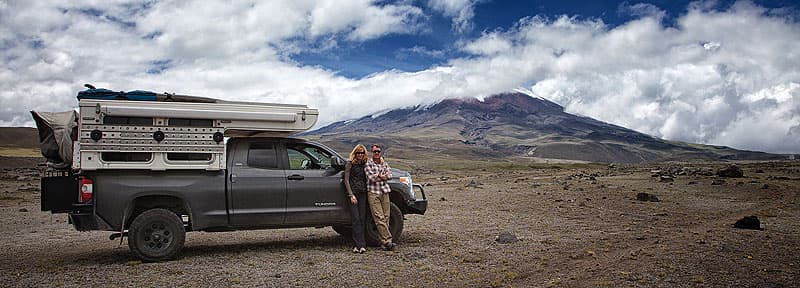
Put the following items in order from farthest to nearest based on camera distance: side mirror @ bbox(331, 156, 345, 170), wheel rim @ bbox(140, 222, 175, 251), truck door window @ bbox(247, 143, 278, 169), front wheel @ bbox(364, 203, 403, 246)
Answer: front wheel @ bbox(364, 203, 403, 246)
side mirror @ bbox(331, 156, 345, 170)
truck door window @ bbox(247, 143, 278, 169)
wheel rim @ bbox(140, 222, 175, 251)

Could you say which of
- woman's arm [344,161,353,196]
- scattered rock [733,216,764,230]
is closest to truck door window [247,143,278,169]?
woman's arm [344,161,353,196]

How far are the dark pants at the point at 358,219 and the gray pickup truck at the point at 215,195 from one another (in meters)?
0.31

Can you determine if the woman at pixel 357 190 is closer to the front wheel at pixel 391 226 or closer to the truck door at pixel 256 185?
the front wheel at pixel 391 226

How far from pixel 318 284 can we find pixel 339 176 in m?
3.30

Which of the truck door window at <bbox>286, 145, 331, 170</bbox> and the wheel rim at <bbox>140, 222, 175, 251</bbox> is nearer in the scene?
the wheel rim at <bbox>140, 222, 175, 251</bbox>

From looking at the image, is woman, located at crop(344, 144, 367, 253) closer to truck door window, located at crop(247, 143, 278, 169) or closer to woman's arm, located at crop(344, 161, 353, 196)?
woman's arm, located at crop(344, 161, 353, 196)

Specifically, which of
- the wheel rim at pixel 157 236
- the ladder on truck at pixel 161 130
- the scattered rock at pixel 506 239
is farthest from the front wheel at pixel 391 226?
the wheel rim at pixel 157 236

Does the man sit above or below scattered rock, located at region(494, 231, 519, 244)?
above

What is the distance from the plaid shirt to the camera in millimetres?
10875

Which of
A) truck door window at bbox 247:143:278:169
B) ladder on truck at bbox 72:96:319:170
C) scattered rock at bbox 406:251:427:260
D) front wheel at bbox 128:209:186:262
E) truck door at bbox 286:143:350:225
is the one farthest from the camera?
truck door at bbox 286:143:350:225

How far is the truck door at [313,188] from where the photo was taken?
35.1ft

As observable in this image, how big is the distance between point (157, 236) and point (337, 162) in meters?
3.49

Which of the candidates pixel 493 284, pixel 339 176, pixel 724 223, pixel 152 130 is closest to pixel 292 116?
pixel 339 176

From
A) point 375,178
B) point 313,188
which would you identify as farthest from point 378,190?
point 313,188
